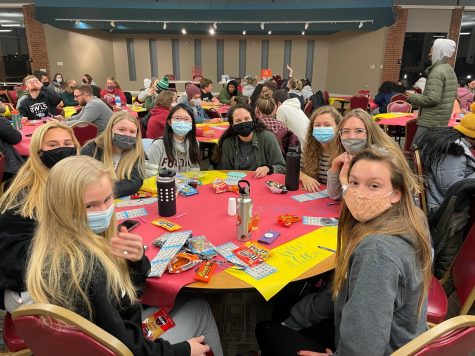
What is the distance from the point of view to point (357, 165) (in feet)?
4.63

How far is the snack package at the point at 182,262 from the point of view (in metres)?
1.59

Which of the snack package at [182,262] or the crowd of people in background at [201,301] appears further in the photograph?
the snack package at [182,262]

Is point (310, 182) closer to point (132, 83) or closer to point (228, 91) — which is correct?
point (228, 91)

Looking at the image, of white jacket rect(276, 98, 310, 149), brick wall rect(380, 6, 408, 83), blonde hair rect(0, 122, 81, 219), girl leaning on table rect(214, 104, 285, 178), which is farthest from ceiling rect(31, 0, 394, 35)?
blonde hair rect(0, 122, 81, 219)

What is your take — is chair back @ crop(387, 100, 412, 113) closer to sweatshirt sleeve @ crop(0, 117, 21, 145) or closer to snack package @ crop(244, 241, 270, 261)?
snack package @ crop(244, 241, 270, 261)

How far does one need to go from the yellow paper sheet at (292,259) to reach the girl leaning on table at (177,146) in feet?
5.37

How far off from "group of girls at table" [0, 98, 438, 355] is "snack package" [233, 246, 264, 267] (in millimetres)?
317

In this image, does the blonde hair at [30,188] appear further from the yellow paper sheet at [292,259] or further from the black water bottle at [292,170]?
the black water bottle at [292,170]

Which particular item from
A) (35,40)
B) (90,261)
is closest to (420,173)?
(90,261)

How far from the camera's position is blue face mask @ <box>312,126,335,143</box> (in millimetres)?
2777

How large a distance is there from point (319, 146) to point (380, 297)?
1963 millimetres

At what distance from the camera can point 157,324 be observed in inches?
62.8

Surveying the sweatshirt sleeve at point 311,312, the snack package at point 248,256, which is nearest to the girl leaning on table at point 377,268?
the sweatshirt sleeve at point 311,312

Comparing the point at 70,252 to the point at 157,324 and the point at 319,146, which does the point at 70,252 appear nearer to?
the point at 157,324
